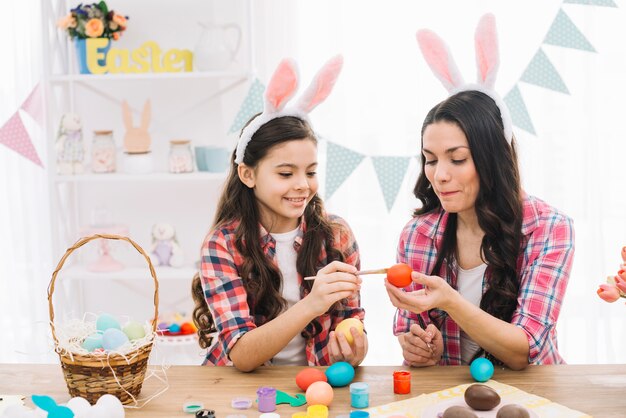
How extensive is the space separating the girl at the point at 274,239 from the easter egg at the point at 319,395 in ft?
0.81

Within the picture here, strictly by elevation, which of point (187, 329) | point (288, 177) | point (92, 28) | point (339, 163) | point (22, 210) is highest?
point (92, 28)

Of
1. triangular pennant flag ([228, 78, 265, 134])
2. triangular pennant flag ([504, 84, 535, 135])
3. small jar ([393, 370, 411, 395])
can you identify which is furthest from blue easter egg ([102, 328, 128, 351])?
triangular pennant flag ([504, 84, 535, 135])

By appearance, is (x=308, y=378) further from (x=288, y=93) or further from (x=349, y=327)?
(x=288, y=93)

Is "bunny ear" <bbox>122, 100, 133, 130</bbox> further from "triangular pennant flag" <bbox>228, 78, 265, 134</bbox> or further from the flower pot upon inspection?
"triangular pennant flag" <bbox>228, 78, 265, 134</bbox>

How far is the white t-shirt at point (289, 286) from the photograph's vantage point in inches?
80.4

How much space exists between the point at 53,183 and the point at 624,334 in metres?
2.57

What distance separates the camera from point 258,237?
2018mm

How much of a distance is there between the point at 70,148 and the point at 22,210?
1.63ft

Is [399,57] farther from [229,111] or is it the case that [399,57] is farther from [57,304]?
[57,304]

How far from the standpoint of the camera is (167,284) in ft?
11.9

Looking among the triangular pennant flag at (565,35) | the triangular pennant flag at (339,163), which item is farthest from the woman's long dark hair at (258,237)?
the triangular pennant flag at (565,35)

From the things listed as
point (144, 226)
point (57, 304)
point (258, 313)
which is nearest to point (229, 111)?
point (144, 226)

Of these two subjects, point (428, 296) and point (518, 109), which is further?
point (518, 109)

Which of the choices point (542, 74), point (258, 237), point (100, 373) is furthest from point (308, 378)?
point (542, 74)
